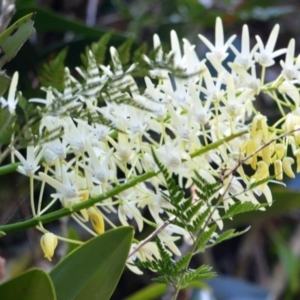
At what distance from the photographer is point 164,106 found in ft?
1.41

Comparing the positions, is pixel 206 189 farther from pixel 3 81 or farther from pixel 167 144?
pixel 3 81

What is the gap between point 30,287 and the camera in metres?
0.41

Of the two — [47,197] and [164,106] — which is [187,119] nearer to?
[164,106]

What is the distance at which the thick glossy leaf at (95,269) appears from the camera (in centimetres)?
44

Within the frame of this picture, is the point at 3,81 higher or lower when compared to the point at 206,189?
higher

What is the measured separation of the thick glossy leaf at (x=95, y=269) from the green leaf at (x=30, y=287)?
46 millimetres

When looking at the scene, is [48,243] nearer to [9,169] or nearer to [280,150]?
[9,169]

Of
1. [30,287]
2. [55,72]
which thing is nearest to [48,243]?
[30,287]

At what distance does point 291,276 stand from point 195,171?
0.96 metres

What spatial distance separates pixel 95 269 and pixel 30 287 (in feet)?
0.19

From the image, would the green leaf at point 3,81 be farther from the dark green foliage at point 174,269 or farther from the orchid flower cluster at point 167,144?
the dark green foliage at point 174,269

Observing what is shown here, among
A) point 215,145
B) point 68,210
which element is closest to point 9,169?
point 68,210

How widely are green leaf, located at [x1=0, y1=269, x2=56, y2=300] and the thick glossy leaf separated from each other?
0.15ft

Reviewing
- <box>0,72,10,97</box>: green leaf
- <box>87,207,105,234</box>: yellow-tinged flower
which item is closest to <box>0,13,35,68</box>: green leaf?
<box>0,72,10,97</box>: green leaf
